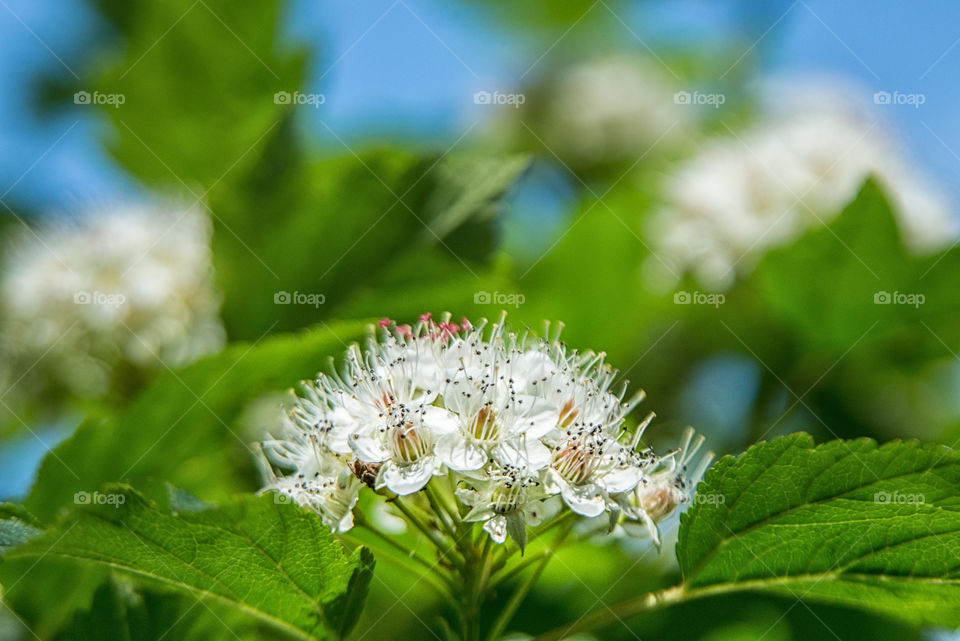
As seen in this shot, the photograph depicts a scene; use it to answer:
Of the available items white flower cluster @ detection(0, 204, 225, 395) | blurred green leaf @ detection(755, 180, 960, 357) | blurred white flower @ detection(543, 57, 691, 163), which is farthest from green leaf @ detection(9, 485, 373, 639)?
blurred white flower @ detection(543, 57, 691, 163)

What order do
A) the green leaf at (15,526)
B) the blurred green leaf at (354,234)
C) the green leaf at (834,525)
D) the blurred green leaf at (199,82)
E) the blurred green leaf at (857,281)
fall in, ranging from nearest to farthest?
the green leaf at (15,526)
the green leaf at (834,525)
the blurred green leaf at (354,234)
the blurred green leaf at (857,281)
the blurred green leaf at (199,82)

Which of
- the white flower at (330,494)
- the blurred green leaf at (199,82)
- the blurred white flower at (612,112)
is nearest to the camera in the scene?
the white flower at (330,494)

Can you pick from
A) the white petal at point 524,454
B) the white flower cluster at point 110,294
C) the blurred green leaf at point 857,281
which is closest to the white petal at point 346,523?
the white petal at point 524,454

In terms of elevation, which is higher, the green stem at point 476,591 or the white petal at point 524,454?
the white petal at point 524,454

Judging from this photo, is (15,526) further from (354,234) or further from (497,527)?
(354,234)

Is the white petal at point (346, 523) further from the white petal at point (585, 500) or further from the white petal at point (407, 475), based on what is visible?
the white petal at point (585, 500)

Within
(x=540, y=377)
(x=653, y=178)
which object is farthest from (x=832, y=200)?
(x=540, y=377)

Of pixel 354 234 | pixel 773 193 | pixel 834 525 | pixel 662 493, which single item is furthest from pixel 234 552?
pixel 773 193

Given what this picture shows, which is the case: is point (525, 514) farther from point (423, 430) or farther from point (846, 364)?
point (846, 364)

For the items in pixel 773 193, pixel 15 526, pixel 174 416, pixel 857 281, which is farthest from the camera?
pixel 773 193
